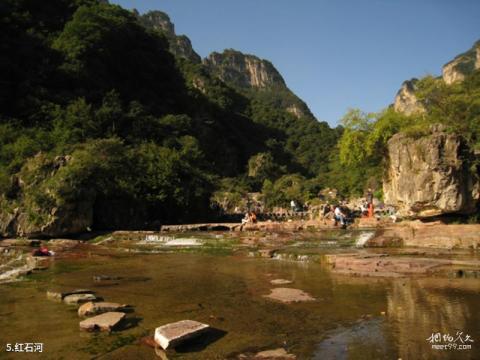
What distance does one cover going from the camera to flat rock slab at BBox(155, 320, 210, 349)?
5824 mm

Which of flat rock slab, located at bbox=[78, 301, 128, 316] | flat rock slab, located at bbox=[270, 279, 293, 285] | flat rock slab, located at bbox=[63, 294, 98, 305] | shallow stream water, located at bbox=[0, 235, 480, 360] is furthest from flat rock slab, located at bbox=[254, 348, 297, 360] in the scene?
flat rock slab, located at bbox=[270, 279, 293, 285]

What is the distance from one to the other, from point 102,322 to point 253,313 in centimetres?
261

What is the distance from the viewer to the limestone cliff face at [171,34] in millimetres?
166000

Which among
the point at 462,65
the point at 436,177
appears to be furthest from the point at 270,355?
the point at 462,65

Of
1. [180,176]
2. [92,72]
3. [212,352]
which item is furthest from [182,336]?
[92,72]

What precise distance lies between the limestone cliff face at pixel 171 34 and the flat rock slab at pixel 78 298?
6103 inches

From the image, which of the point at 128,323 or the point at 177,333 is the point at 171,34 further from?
the point at 177,333

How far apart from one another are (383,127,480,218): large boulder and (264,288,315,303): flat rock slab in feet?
39.6

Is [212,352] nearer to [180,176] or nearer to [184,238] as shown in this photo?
[184,238]

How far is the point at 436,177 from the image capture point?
61.8 feet

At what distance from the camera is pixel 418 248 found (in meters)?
16.4

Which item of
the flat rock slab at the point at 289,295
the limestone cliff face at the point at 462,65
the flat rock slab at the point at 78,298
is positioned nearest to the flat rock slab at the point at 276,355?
the flat rock slab at the point at 289,295

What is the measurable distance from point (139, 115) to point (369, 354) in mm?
50079

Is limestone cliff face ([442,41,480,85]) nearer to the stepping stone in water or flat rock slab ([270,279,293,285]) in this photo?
flat rock slab ([270,279,293,285])
